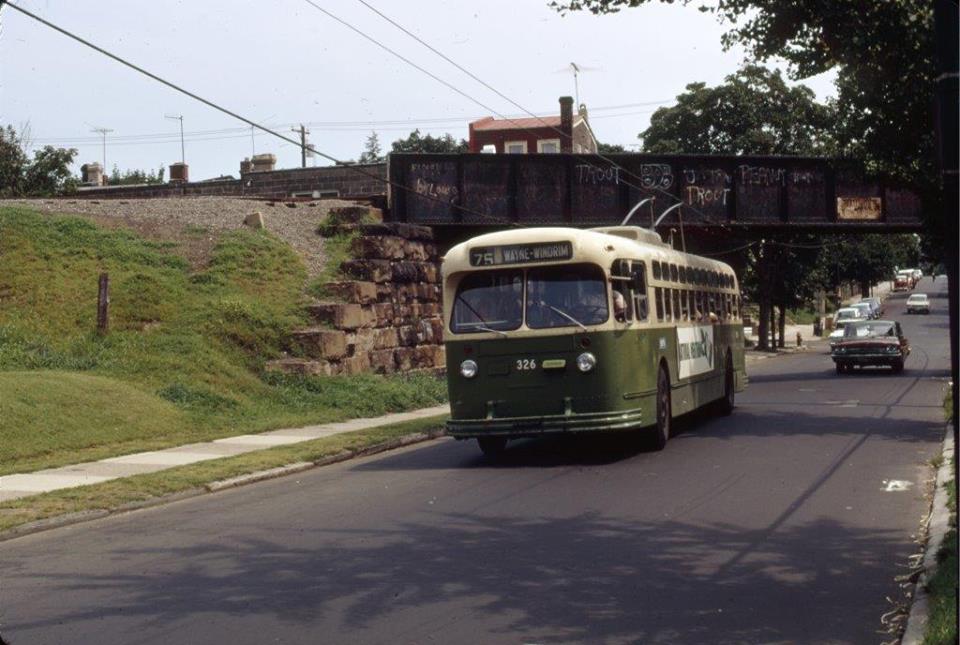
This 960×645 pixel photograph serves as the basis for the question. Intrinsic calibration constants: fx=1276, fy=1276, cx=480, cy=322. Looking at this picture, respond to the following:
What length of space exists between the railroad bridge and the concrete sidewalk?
15600 mm

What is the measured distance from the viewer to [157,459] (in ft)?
56.7

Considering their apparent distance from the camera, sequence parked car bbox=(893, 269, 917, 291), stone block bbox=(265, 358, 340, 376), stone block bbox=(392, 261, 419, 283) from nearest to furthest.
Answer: stone block bbox=(265, 358, 340, 376) → stone block bbox=(392, 261, 419, 283) → parked car bbox=(893, 269, 917, 291)

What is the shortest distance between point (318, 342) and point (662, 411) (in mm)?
11194

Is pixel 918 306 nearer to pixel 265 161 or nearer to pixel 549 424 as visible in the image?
pixel 265 161

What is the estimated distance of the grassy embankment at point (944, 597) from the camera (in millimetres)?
6703

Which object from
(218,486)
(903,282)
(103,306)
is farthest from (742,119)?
(903,282)

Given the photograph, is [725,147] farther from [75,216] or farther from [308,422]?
[308,422]

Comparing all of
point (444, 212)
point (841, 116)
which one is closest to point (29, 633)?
point (841, 116)

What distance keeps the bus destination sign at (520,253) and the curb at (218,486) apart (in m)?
3.51

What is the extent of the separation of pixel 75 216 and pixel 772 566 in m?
25.4

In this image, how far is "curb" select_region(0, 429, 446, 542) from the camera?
12289mm

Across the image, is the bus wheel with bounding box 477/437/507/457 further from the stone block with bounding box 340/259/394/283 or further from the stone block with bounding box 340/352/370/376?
the stone block with bounding box 340/259/394/283

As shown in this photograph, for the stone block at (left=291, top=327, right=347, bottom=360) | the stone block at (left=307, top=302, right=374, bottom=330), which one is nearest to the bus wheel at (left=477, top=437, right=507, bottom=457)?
the stone block at (left=291, top=327, right=347, bottom=360)

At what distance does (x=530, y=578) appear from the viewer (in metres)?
9.09
